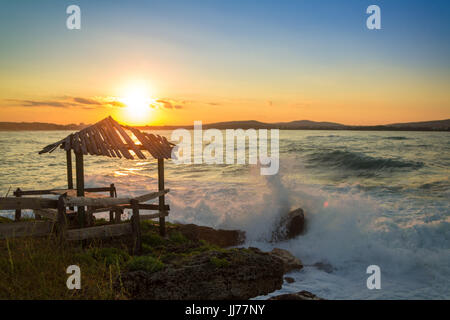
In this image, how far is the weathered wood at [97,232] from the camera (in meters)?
6.82

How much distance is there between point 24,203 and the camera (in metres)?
5.99

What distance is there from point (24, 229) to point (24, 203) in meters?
0.60

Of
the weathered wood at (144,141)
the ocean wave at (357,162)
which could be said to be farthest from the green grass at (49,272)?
the ocean wave at (357,162)

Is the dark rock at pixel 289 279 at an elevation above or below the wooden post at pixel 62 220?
below

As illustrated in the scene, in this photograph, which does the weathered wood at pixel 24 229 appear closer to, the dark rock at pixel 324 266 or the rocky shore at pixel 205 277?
the rocky shore at pixel 205 277

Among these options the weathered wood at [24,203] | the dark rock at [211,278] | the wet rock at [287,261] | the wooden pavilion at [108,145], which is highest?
the wooden pavilion at [108,145]

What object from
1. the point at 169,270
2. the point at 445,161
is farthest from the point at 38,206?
the point at 445,161

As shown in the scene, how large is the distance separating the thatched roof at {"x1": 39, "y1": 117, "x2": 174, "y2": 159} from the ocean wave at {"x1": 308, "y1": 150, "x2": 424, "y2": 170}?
86.2 ft

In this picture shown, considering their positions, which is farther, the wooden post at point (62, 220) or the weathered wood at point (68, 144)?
the weathered wood at point (68, 144)

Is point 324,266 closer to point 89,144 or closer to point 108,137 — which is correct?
point 108,137

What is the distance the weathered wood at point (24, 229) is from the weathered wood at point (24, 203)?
39 centimetres

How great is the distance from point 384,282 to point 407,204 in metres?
9.01

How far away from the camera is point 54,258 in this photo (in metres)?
5.89

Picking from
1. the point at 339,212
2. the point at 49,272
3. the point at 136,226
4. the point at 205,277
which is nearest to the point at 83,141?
the point at 136,226
